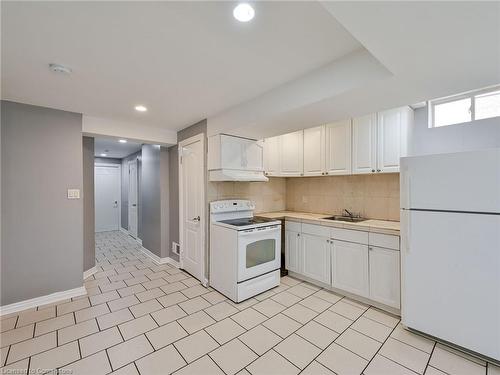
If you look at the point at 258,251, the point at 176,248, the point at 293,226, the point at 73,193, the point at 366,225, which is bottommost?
the point at 176,248

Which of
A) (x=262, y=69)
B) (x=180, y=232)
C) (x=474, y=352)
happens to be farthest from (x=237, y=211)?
(x=474, y=352)

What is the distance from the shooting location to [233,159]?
3066mm

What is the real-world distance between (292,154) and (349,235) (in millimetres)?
1587

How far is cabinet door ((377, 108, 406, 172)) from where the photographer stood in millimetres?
2676

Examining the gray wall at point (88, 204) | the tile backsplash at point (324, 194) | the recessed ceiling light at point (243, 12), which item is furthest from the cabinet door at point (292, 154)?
the gray wall at point (88, 204)

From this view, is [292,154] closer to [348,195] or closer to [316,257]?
[348,195]

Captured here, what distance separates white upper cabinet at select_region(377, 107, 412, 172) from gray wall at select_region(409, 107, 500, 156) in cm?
18

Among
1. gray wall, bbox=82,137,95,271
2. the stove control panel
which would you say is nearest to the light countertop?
the stove control panel

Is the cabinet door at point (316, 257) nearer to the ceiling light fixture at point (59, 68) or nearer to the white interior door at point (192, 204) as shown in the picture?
the white interior door at point (192, 204)

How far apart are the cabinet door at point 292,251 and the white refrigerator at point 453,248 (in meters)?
1.38

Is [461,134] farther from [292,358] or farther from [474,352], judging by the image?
[292,358]

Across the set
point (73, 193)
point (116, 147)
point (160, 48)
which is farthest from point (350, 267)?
point (116, 147)

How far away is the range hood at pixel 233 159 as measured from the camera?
295cm

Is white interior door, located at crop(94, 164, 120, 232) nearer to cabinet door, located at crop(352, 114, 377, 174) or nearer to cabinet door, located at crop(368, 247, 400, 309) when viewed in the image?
cabinet door, located at crop(352, 114, 377, 174)
